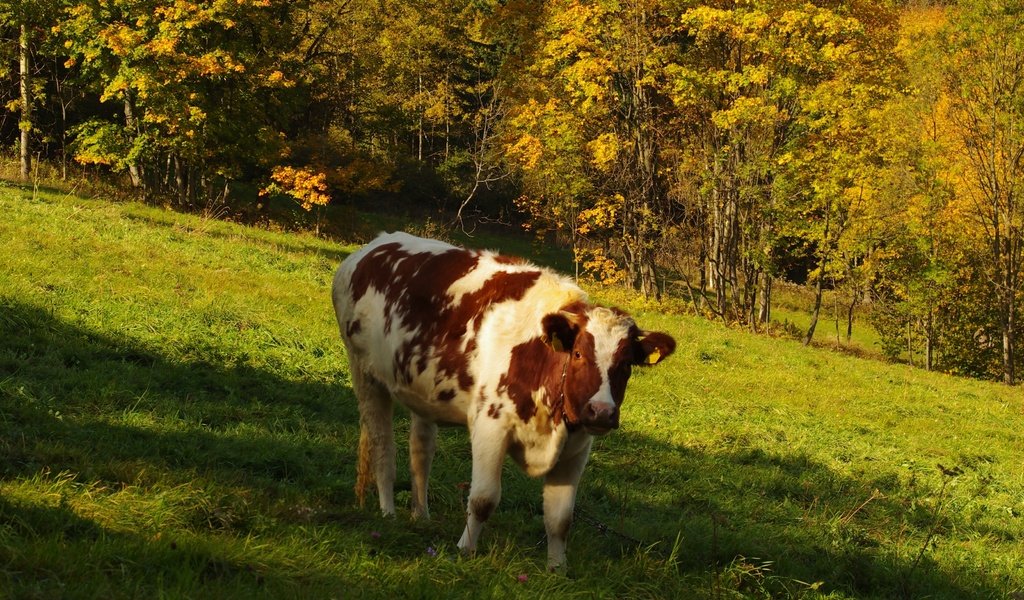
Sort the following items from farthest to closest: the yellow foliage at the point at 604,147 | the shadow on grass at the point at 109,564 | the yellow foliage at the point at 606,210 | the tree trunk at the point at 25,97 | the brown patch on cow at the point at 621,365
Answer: the yellow foliage at the point at 606,210
the yellow foliage at the point at 604,147
the tree trunk at the point at 25,97
the brown patch on cow at the point at 621,365
the shadow on grass at the point at 109,564

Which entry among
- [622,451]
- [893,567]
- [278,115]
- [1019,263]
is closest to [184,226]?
[278,115]

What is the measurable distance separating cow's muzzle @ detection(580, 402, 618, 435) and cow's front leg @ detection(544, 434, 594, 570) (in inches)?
19.0

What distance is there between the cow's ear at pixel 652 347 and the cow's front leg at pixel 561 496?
0.66 metres

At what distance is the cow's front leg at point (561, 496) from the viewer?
589cm

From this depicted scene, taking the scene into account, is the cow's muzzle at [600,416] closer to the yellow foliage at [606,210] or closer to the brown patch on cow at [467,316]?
the brown patch on cow at [467,316]

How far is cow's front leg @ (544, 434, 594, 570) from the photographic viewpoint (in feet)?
19.3

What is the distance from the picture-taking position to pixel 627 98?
32.8 metres

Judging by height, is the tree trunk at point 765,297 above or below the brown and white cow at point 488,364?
below

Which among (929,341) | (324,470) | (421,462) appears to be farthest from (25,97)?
(929,341)

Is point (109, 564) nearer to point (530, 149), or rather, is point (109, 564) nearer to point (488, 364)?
point (488, 364)

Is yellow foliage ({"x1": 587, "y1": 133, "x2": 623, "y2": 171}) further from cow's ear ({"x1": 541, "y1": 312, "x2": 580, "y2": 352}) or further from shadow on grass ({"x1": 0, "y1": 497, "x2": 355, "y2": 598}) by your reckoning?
shadow on grass ({"x1": 0, "y1": 497, "x2": 355, "y2": 598})

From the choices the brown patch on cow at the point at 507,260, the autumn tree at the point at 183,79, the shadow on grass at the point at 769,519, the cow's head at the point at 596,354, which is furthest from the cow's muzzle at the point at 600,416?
the autumn tree at the point at 183,79

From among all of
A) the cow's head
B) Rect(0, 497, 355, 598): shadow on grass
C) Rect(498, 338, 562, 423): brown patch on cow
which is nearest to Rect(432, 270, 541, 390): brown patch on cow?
Rect(498, 338, 562, 423): brown patch on cow

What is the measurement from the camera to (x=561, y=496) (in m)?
5.96
